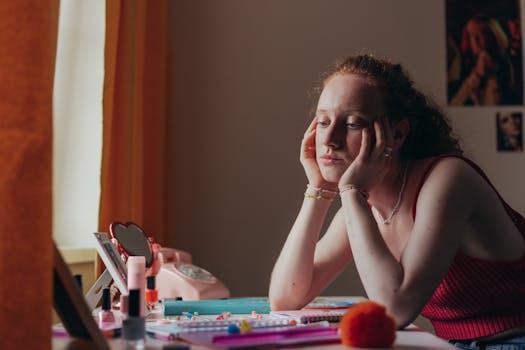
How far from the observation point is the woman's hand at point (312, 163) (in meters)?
1.66

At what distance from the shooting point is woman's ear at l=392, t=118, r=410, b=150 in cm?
151

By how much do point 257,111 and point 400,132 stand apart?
4.72 ft

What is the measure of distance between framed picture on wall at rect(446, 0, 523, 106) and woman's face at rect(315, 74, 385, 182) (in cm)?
168

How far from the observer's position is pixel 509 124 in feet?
9.90

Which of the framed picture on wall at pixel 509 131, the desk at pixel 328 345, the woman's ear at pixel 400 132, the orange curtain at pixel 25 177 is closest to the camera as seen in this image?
the orange curtain at pixel 25 177

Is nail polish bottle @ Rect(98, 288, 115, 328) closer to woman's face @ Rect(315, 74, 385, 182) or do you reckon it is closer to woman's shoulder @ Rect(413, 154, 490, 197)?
woman's face @ Rect(315, 74, 385, 182)

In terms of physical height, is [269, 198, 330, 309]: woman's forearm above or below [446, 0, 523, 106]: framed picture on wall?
below

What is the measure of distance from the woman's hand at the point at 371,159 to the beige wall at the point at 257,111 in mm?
1431

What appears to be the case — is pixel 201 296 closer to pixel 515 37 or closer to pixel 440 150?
pixel 440 150

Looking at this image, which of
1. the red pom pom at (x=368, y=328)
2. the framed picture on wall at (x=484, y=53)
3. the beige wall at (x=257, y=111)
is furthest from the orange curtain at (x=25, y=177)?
the framed picture on wall at (x=484, y=53)

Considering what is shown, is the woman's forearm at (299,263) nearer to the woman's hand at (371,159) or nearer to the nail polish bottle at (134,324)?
the woman's hand at (371,159)

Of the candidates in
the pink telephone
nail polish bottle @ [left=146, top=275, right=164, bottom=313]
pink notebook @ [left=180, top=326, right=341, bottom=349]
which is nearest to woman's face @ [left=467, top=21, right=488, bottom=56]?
the pink telephone

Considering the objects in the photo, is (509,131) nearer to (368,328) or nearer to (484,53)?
(484,53)

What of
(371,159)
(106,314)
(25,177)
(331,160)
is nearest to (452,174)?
(371,159)
